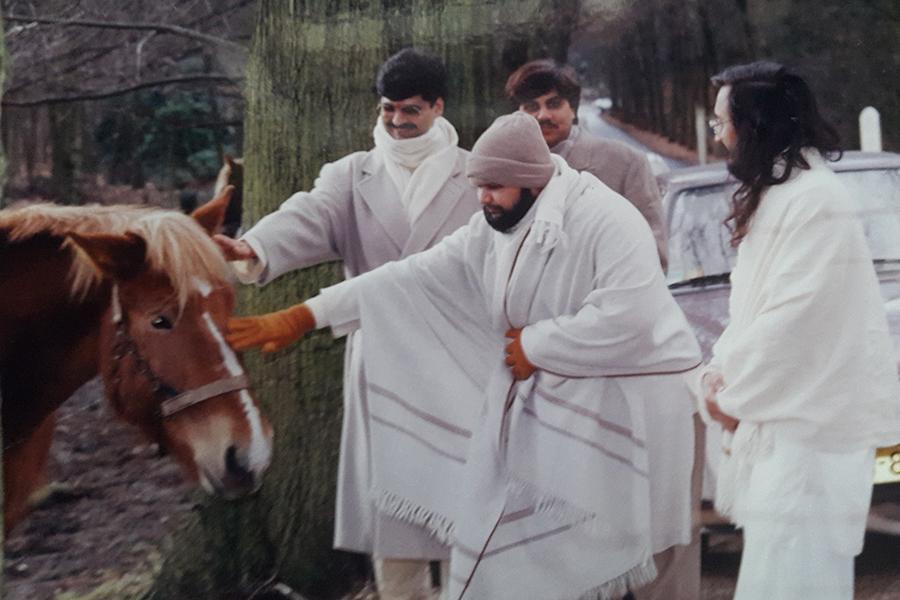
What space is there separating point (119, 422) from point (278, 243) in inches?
27.9

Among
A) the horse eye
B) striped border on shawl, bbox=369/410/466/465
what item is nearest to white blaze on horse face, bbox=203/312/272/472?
the horse eye

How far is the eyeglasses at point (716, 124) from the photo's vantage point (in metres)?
4.28

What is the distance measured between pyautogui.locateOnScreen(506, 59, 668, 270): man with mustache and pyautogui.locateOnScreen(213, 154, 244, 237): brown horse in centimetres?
86

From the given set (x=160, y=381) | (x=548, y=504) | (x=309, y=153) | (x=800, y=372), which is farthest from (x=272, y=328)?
(x=800, y=372)

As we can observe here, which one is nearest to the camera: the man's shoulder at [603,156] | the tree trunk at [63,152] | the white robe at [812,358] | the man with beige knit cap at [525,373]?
the white robe at [812,358]

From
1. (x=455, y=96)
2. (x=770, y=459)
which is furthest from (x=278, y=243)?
(x=770, y=459)

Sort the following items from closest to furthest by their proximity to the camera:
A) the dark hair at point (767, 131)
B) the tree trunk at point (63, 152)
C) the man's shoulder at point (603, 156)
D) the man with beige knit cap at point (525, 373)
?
the dark hair at point (767, 131) < the man with beige knit cap at point (525, 373) < the man's shoulder at point (603, 156) < the tree trunk at point (63, 152)

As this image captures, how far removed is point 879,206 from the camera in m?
4.34

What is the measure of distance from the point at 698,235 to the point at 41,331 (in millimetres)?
1982

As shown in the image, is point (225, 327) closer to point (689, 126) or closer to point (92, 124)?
point (92, 124)

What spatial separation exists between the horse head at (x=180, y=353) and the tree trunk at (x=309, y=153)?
22 centimetres

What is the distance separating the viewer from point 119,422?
14.2 feet

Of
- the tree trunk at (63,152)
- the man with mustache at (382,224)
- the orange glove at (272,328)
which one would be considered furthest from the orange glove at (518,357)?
the tree trunk at (63,152)

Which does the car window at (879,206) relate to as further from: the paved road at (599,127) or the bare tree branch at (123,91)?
the bare tree branch at (123,91)
